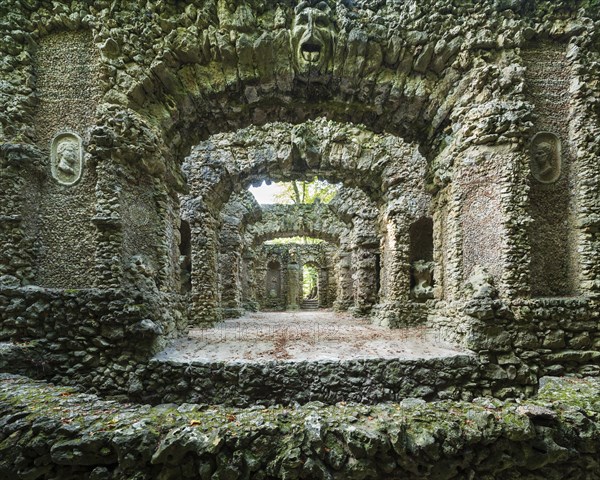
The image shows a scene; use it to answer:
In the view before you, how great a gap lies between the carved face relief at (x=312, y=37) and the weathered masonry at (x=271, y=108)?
27mm

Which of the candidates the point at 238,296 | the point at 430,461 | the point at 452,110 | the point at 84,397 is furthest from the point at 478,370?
the point at 238,296

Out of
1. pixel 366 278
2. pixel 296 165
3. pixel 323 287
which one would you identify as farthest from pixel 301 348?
pixel 323 287

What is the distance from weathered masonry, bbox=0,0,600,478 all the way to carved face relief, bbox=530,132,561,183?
0.02m

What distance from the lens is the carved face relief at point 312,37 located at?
14.3ft

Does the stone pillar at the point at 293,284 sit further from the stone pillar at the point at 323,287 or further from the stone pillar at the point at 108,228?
the stone pillar at the point at 108,228

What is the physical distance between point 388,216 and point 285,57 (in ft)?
17.3

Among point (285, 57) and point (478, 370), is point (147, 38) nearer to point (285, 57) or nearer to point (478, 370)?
point (285, 57)

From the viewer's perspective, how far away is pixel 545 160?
4406mm

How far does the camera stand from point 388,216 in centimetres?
843

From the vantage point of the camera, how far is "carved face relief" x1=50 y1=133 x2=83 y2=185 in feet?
14.0

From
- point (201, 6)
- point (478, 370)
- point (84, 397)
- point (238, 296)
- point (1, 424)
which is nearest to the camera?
point (1, 424)

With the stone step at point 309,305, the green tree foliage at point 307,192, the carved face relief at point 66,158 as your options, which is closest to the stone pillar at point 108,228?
the carved face relief at point 66,158

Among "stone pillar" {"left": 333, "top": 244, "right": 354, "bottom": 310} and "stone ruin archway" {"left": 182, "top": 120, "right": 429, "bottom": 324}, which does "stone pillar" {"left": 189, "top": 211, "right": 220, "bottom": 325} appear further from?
"stone pillar" {"left": 333, "top": 244, "right": 354, "bottom": 310}

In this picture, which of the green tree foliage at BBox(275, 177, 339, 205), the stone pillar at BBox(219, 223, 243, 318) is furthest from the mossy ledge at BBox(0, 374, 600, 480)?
the green tree foliage at BBox(275, 177, 339, 205)
